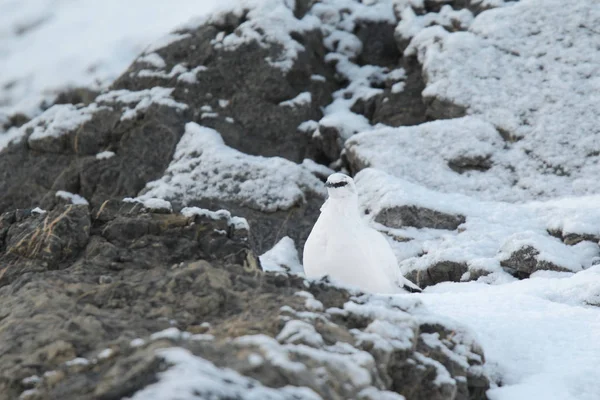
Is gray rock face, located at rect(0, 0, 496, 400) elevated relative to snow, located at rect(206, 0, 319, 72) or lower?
elevated

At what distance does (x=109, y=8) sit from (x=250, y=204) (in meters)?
7.72

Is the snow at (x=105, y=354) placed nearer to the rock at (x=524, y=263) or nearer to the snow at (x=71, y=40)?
the rock at (x=524, y=263)

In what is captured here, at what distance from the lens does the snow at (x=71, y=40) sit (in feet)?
45.3

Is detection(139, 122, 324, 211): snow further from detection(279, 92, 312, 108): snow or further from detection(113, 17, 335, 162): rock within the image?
detection(279, 92, 312, 108): snow

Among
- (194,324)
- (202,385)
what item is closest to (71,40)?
(194,324)

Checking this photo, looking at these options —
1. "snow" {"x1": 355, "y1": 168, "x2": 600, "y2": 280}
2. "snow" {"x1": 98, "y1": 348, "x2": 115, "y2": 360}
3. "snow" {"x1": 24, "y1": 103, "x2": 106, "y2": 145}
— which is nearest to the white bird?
"snow" {"x1": 355, "y1": 168, "x2": 600, "y2": 280}

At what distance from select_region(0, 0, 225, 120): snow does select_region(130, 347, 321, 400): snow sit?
1053 centimetres

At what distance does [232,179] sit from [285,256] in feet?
5.84

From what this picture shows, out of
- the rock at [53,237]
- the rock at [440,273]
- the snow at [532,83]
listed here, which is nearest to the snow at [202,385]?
the rock at [53,237]

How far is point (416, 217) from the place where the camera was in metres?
8.78

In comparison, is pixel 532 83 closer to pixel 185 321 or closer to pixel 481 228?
pixel 481 228

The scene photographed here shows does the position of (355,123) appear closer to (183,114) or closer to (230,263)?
(183,114)

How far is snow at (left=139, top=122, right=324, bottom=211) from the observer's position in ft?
33.9

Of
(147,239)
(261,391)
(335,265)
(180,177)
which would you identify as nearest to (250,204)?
(180,177)
